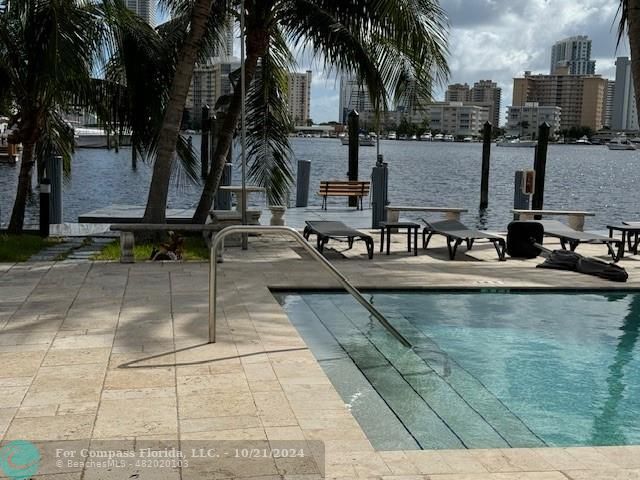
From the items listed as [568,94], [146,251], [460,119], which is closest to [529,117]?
[568,94]

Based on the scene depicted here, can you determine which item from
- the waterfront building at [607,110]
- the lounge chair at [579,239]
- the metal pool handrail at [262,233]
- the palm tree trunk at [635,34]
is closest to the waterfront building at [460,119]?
the waterfront building at [607,110]

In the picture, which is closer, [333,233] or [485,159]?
[333,233]

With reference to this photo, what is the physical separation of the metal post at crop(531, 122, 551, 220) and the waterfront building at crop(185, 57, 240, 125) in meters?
8.03

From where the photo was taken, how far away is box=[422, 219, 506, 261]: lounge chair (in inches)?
441

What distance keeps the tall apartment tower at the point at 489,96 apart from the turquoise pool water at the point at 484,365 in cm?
12431

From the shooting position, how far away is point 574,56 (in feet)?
408

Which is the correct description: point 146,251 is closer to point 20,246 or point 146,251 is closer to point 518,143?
point 20,246

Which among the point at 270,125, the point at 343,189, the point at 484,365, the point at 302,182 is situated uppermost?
the point at 270,125

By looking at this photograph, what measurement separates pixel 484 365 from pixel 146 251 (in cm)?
578

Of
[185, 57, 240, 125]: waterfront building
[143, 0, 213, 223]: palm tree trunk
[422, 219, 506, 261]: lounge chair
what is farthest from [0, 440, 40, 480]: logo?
[185, 57, 240, 125]: waterfront building

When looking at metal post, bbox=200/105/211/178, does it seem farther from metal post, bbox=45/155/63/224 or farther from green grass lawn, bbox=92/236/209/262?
green grass lawn, bbox=92/236/209/262

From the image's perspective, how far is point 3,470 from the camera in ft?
11.6

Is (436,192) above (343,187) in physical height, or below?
below

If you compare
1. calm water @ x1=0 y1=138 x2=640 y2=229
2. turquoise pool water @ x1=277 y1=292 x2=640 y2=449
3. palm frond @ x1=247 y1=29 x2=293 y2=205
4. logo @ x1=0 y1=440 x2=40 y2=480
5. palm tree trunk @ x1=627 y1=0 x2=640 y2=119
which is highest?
palm tree trunk @ x1=627 y1=0 x2=640 y2=119
